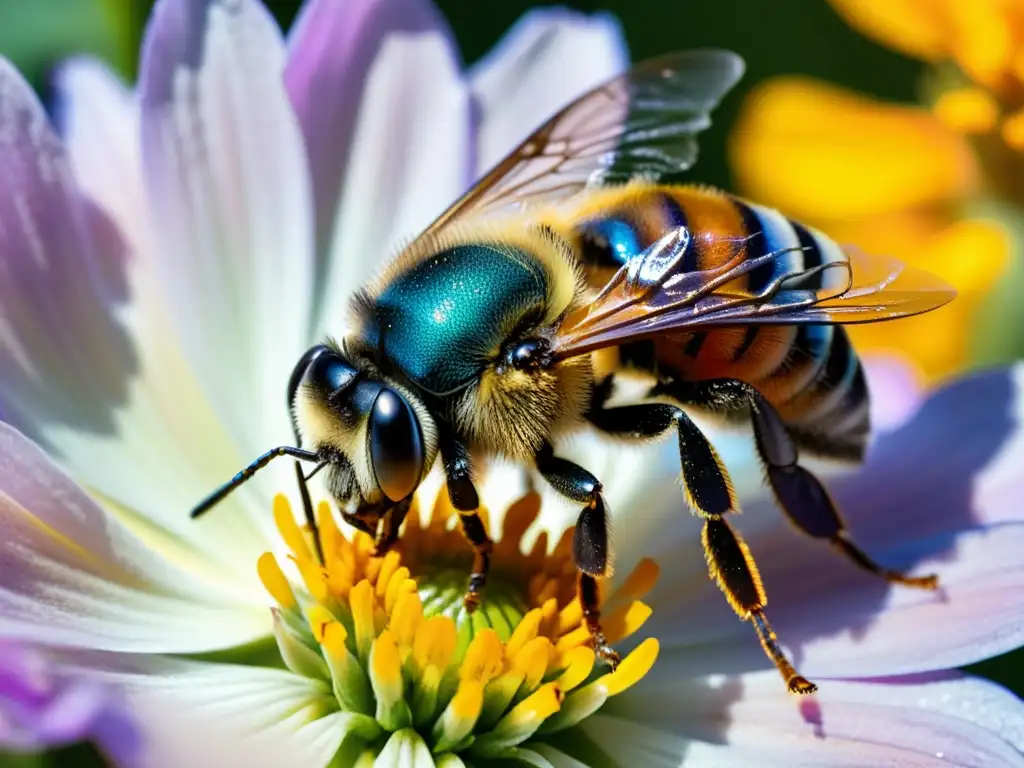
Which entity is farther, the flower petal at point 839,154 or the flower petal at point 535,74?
the flower petal at point 839,154

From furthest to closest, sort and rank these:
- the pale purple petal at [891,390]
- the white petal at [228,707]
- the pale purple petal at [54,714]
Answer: the pale purple petal at [891,390] → the white petal at [228,707] → the pale purple petal at [54,714]

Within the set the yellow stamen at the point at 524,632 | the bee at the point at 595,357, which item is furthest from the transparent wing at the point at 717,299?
A: the yellow stamen at the point at 524,632

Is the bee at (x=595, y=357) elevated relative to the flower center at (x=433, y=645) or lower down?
elevated

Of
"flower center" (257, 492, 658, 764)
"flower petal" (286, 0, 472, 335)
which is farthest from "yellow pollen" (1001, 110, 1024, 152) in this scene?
"flower center" (257, 492, 658, 764)

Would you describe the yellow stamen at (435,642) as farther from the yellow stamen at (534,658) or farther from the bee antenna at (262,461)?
the bee antenna at (262,461)

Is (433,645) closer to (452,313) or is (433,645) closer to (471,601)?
(471,601)

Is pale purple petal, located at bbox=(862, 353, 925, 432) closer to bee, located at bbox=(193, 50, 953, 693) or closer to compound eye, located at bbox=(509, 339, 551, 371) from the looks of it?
bee, located at bbox=(193, 50, 953, 693)

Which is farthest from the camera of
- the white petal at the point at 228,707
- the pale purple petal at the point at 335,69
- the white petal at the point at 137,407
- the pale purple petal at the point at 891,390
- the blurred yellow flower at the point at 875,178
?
the blurred yellow flower at the point at 875,178
